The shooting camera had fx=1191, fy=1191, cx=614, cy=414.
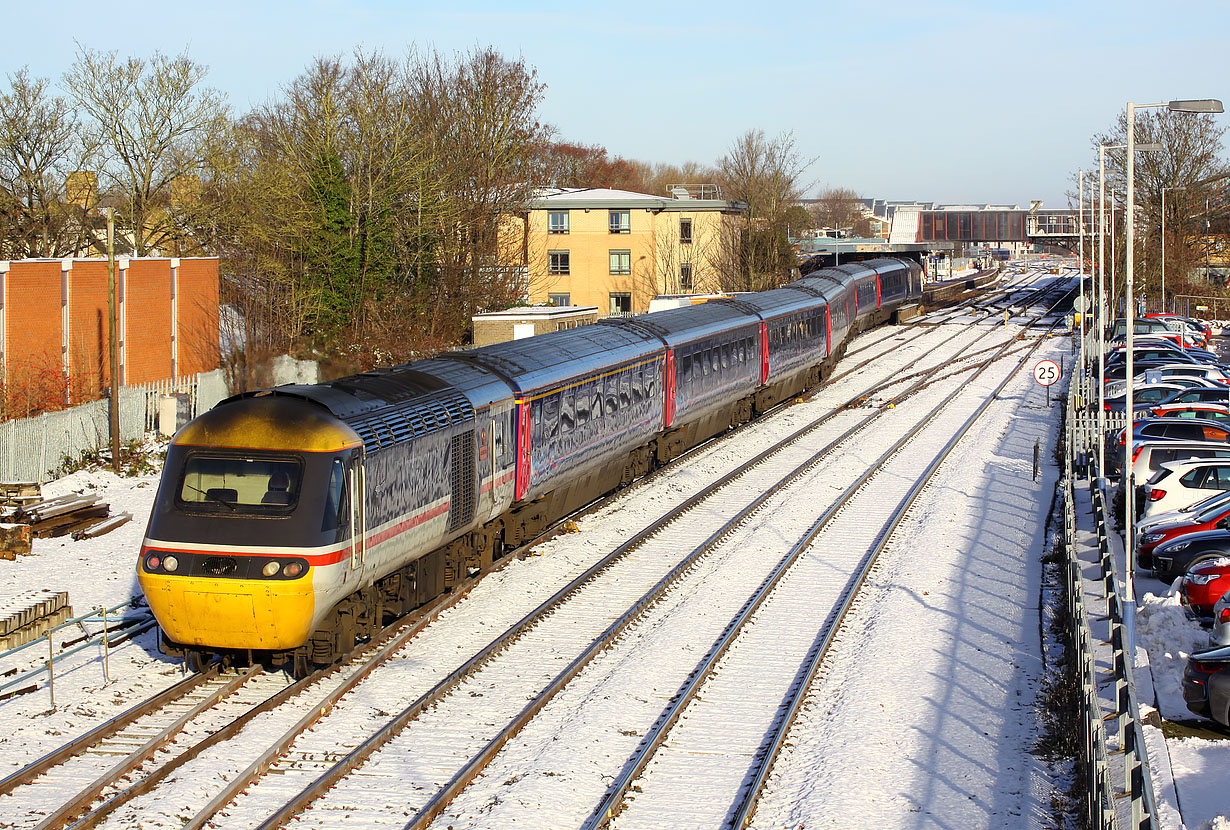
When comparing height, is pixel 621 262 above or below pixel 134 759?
above

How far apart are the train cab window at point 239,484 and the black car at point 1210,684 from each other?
30.4ft

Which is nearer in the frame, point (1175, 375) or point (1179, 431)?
point (1179, 431)

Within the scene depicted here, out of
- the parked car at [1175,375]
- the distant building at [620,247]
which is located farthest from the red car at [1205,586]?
the distant building at [620,247]

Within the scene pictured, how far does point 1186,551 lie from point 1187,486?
389cm

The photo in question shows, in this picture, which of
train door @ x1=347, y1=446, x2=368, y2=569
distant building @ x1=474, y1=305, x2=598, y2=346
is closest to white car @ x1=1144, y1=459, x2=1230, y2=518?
train door @ x1=347, y1=446, x2=368, y2=569

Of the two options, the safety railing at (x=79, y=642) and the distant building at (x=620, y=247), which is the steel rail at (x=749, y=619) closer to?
the safety railing at (x=79, y=642)

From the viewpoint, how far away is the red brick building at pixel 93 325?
2778 centimetres

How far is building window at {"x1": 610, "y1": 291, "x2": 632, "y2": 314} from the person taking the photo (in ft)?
209

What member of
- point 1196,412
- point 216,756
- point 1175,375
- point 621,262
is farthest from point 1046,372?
point 621,262

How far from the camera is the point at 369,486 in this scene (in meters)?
12.8

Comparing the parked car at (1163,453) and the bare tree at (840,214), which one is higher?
the bare tree at (840,214)

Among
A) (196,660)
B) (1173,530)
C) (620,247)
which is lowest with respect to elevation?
(196,660)

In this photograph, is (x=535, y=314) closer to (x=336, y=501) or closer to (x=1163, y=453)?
(x=1163, y=453)

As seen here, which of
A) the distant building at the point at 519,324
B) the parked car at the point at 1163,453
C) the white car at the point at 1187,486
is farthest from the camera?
A: the distant building at the point at 519,324
